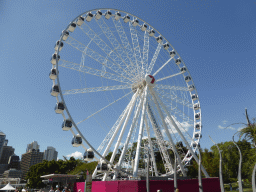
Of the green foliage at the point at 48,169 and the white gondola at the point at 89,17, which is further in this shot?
the green foliage at the point at 48,169

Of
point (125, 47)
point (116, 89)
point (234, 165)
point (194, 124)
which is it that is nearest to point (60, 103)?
point (116, 89)

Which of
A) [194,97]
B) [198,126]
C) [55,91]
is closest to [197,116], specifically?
[198,126]

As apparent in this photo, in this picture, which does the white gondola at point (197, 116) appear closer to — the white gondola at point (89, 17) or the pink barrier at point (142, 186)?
the pink barrier at point (142, 186)

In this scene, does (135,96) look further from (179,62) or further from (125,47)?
(179,62)

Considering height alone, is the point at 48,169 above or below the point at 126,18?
below

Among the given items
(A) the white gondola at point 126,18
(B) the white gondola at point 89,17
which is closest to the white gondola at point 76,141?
(B) the white gondola at point 89,17

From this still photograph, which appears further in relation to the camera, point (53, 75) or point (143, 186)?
point (53, 75)

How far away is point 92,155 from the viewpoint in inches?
599

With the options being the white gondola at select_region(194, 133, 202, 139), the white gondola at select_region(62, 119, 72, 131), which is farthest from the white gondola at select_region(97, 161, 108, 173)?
the white gondola at select_region(194, 133, 202, 139)

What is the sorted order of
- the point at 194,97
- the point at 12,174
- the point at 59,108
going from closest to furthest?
1. the point at 59,108
2. the point at 194,97
3. the point at 12,174

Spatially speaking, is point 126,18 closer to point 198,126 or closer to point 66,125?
point 66,125

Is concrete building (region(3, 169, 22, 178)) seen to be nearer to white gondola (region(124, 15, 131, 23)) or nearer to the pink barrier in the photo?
white gondola (region(124, 15, 131, 23))

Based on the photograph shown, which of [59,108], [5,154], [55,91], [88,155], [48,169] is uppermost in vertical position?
[55,91]

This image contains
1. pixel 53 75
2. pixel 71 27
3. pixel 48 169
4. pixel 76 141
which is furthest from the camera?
pixel 48 169
